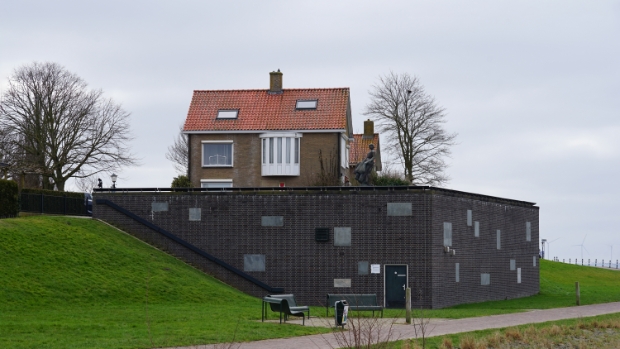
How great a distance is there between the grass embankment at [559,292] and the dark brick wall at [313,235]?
263 centimetres

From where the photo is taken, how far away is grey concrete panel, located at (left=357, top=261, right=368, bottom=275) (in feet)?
145

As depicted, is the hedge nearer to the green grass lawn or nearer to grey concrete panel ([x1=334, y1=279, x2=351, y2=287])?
the green grass lawn

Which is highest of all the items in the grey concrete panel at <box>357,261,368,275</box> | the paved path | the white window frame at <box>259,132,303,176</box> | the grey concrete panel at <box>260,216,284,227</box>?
the white window frame at <box>259,132,303,176</box>

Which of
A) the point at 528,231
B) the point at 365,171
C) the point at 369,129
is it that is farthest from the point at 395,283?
the point at 369,129

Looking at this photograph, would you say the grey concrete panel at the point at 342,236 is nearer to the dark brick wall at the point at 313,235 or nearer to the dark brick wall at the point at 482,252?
the dark brick wall at the point at 313,235

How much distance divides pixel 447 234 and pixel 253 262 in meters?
9.20

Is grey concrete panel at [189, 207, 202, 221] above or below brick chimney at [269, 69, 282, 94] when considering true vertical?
below

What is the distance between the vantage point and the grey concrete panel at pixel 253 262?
45062 millimetres

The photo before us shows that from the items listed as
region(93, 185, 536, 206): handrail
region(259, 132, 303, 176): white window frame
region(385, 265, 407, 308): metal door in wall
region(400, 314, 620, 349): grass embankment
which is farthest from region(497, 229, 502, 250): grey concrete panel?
region(400, 314, 620, 349): grass embankment

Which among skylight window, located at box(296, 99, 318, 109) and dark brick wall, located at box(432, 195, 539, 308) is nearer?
dark brick wall, located at box(432, 195, 539, 308)

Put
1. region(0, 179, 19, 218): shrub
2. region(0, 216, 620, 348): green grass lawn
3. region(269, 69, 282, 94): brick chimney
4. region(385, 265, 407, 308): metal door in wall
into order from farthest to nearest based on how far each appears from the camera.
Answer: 1. region(269, 69, 282, 94): brick chimney
2. region(385, 265, 407, 308): metal door in wall
3. region(0, 179, 19, 218): shrub
4. region(0, 216, 620, 348): green grass lawn

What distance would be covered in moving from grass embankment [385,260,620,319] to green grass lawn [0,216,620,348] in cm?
23

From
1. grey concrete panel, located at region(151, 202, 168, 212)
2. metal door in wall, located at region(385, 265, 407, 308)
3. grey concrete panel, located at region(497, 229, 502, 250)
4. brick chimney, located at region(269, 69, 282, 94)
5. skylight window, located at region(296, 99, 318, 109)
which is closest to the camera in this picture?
metal door in wall, located at region(385, 265, 407, 308)

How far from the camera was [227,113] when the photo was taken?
2317 inches
